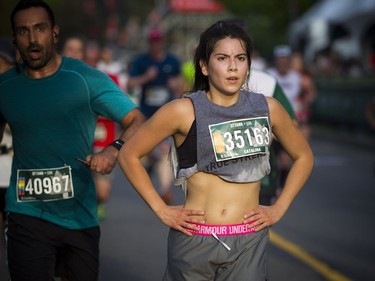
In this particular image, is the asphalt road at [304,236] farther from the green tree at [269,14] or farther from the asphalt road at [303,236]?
the green tree at [269,14]

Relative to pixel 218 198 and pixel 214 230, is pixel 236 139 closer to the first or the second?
pixel 218 198

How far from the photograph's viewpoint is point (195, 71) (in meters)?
4.72

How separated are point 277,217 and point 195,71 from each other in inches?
32.2

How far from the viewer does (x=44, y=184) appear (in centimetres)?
503

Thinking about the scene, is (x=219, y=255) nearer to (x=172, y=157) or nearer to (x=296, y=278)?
(x=172, y=157)

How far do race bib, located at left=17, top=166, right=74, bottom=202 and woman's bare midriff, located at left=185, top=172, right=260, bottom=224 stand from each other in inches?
33.5

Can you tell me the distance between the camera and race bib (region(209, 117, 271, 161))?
14.6 feet

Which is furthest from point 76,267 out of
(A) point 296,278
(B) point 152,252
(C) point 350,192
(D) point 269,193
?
(C) point 350,192

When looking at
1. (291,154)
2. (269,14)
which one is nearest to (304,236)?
(291,154)

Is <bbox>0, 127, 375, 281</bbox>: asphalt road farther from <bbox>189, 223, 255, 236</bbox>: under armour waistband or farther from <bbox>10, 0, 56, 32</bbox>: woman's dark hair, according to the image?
<bbox>189, 223, 255, 236</bbox>: under armour waistband

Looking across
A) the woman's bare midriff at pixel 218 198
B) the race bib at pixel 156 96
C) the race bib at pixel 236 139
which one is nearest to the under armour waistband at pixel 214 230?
the woman's bare midriff at pixel 218 198

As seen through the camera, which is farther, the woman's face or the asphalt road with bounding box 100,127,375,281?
the asphalt road with bounding box 100,127,375,281

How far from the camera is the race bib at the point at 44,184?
16.5ft

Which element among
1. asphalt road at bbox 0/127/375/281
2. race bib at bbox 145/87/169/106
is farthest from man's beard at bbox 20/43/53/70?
race bib at bbox 145/87/169/106
